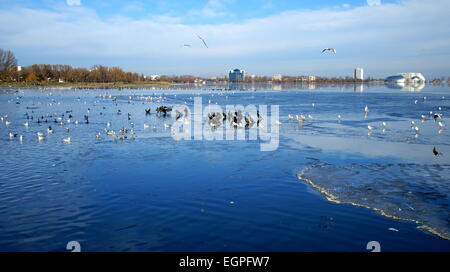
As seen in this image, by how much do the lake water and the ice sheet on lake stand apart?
0.04 m

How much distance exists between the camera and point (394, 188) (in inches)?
468

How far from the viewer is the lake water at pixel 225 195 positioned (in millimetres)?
8305

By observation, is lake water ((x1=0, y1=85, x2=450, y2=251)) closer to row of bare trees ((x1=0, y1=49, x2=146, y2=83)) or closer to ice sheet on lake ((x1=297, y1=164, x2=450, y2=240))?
ice sheet on lake ((x1=297, y1=164, x2=450, y2=240))

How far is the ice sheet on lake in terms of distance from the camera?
972 cm

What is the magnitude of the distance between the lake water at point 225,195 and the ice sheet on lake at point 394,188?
1.4 inches

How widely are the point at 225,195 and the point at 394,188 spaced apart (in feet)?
18.5

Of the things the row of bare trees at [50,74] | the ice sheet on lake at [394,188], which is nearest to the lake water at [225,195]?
the ice sheet on lake at [394,188]

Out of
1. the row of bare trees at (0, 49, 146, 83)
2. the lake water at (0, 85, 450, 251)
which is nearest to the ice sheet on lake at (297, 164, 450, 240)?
the lake water at (0, 85, 450, 251)

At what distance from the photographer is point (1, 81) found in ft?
445

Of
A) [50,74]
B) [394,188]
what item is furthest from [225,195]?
[50,74]

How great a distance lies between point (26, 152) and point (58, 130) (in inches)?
329

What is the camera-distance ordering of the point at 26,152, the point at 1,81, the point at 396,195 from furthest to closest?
the point at 1,81, the point at 26,152, the point at 396,195

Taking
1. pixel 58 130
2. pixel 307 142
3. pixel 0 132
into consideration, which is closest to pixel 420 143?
pixel 307 142
